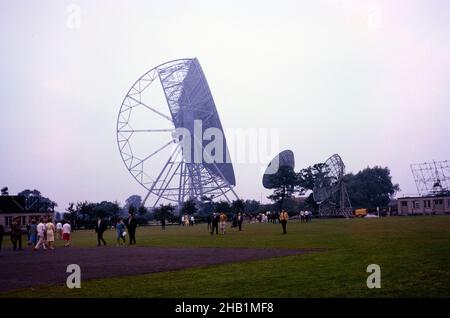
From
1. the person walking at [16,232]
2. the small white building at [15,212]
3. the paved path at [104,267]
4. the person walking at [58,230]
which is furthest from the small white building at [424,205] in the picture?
the paved path at [104,267]

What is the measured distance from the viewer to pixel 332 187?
300 feet

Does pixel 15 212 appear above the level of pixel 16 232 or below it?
above

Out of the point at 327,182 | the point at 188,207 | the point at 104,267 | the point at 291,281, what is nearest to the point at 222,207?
the point at 188,207

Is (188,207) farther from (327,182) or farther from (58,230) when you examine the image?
(58,230)

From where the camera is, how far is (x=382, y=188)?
170 m

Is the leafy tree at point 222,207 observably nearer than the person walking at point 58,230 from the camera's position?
No

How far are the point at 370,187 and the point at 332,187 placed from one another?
77.4 metres

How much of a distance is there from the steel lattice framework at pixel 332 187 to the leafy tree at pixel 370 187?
6056 centimetres

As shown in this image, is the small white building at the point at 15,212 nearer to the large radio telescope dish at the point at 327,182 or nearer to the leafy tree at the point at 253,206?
the large radio telescope dish at the point at 327,182

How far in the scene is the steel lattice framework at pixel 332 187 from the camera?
3484 inches

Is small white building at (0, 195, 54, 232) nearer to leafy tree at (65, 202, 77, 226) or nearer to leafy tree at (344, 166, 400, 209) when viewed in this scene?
leafy tree at (65, 202, 77, 226)

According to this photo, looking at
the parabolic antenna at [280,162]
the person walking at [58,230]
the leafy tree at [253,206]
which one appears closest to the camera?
the person walking at [58,230]
